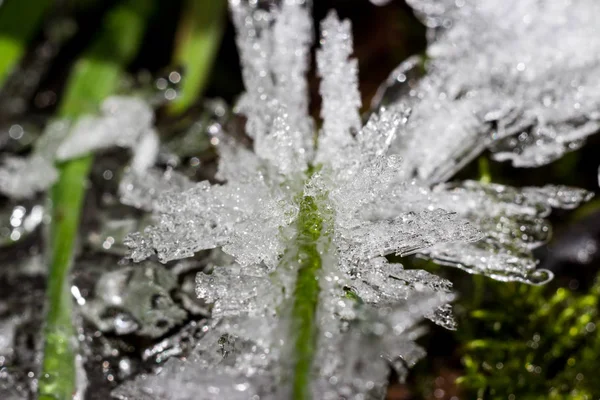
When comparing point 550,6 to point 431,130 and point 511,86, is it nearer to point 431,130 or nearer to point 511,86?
point 511,86

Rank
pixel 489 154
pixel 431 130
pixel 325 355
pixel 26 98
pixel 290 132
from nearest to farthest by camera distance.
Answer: pixel 325 355 → pixel 290 132 → pixel 431 130 → pixel 489 154 → pixel 26 98

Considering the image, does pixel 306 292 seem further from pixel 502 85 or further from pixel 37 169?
pixel 37 169

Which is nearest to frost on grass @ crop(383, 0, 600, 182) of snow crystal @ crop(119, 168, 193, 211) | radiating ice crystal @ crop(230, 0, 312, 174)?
radiating ice crystal @ crop(230, 0, 312, 174)

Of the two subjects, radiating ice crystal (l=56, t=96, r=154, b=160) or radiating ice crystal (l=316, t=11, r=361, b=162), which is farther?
radiating ice crystal (l=56, t=96, r=154, b=160)

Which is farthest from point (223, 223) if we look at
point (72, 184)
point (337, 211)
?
point (72, 184)

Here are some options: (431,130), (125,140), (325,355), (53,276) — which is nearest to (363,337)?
(325,355)

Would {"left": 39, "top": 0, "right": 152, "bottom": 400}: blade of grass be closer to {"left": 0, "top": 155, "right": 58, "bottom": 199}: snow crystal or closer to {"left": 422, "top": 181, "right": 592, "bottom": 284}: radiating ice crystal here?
{"left": 0, "top": 155, "right": 58, "bottom": 199}: snow crystal

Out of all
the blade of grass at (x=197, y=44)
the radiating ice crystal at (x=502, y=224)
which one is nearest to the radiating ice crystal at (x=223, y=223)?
the radiating ice crystal at (x=502, y=224)

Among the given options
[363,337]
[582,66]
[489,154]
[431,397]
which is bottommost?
[431,397]
